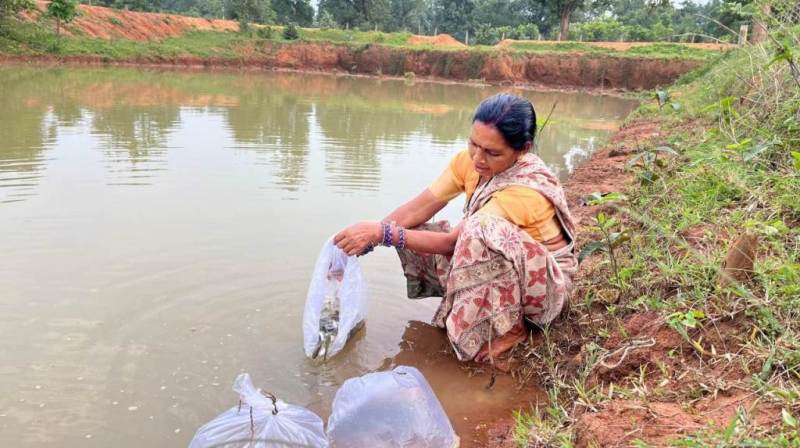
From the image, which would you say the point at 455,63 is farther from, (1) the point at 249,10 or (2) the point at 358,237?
(2) the point at 358,237

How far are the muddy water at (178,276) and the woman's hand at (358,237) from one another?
1.68 ft

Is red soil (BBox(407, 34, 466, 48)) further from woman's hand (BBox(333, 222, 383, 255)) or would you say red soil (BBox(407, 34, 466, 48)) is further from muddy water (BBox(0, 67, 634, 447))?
woman's hand (BBox(333, 222, 383, 255))

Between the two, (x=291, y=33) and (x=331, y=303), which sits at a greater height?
(x=291, y=33)

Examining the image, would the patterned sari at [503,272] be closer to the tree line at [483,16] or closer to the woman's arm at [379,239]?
the woman's arm at [379,239]

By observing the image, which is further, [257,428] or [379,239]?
[379,239]

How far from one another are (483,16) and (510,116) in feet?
145

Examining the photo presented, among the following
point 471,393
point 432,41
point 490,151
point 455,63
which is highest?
point 432,41

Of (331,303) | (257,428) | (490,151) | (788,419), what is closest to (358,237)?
(331,303)

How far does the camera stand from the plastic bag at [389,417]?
160 centimetres

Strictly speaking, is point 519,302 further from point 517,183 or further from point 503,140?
point 503,140

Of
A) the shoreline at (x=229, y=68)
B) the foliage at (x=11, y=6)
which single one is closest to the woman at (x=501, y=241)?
the shoreline at (x=229, y=68)

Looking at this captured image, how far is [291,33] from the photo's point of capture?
1168 inches

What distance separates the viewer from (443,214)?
4656mm

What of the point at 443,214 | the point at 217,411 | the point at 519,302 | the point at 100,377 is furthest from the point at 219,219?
the point at 519,302
